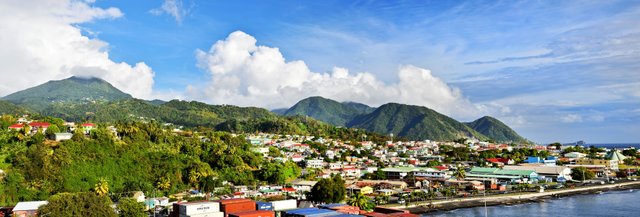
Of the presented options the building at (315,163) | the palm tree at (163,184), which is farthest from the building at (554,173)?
the palm tree at (163,184)

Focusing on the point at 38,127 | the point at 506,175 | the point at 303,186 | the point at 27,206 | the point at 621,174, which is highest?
the point at 38,127

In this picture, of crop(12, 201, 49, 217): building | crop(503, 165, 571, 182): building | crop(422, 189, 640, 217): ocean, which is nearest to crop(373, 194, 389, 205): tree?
crop(422, 189, 640, 217): ocean

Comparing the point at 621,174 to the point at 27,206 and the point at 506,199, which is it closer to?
the point at 506,199

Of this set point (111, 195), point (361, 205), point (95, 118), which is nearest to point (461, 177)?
point (361, 205)

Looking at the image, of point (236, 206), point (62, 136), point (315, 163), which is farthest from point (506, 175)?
point (62, 136)

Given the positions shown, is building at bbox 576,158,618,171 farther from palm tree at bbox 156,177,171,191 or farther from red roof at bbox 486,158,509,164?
palm tree at bbox 156,177,171,191

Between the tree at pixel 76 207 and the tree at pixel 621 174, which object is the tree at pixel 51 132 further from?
the tree at pixel 621 174

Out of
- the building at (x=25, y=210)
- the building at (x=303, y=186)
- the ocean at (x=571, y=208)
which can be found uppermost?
the building at (x=25, y=210)
